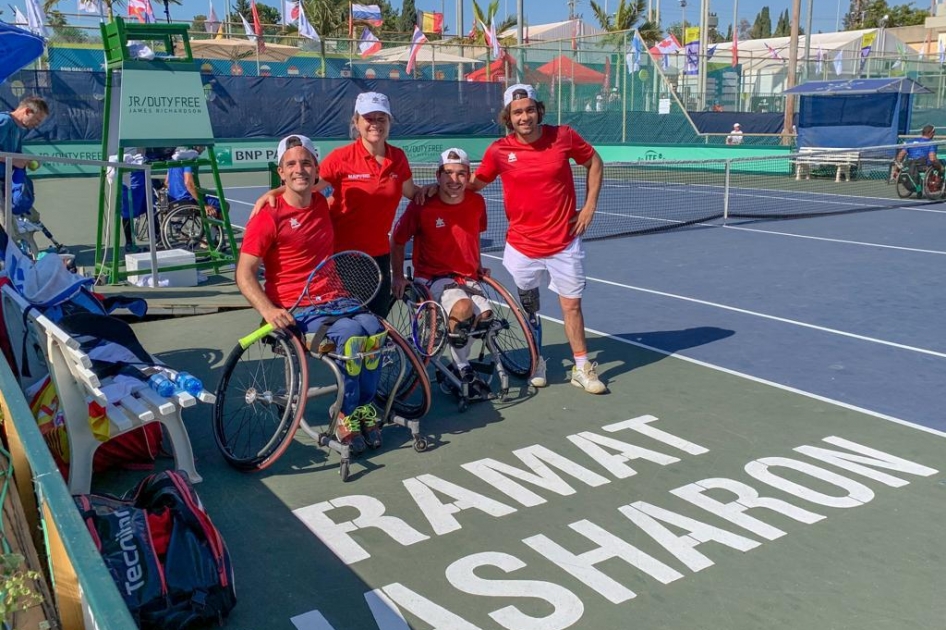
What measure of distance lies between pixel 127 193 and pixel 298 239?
6638 mm

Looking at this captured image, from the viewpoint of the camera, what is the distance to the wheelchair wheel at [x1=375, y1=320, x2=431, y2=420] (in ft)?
15.5

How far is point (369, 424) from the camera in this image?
477cm

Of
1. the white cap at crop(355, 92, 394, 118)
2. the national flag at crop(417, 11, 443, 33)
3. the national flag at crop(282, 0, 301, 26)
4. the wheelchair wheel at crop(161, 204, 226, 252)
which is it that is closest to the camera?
the white cap at crop(355, 92, 394, 118)

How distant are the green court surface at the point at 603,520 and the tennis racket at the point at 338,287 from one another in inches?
32.0

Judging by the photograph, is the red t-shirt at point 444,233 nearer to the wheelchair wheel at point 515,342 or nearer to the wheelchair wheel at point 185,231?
the wheelchair wheel at point 515,342

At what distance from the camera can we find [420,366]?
477cm

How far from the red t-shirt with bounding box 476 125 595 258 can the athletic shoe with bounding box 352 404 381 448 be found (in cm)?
177

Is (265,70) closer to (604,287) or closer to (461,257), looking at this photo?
(604,287)

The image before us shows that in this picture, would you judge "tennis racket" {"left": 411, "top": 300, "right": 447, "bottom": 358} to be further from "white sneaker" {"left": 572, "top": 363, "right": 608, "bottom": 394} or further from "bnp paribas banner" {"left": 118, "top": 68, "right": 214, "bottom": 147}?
"bnp paribas banner" {"left": 118, "top": 68, "right": 214, "bottom": 147}

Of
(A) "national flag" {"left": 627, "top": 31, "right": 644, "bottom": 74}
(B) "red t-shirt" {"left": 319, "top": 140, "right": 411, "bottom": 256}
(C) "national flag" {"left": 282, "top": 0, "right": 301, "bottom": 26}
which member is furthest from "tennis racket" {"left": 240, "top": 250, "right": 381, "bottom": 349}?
(C) "national flag" {"left": 282, "top": 0, "right": 301, "bottom": 26}

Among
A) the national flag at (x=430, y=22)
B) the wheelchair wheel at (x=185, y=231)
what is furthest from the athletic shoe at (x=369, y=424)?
the national flag at (x=430, y=22)

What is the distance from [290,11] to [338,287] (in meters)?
28.5

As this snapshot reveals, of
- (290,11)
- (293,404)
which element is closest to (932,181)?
(293,404)

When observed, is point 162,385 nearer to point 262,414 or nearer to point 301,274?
point 301,274
